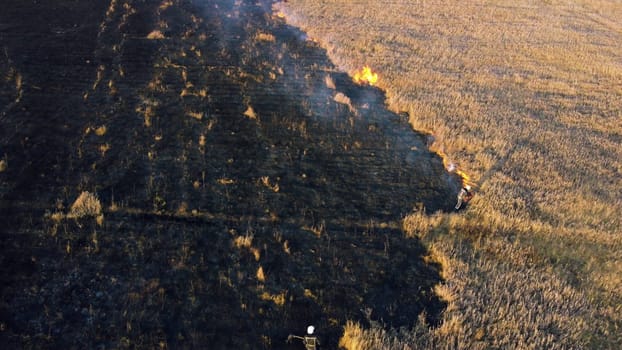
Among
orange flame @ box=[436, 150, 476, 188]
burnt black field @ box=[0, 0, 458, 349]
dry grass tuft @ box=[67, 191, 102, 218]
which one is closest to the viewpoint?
burnt black field @ box=[0, 0, 458, 349]

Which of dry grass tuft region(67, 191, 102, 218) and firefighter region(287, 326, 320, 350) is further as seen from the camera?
dry grass tuft region(67, 191, 102, 218)

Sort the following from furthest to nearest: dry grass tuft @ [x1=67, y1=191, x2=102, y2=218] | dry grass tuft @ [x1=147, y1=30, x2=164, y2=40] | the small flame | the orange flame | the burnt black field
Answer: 1. dry grass tuft @ [x1=147, y1=30, x2=164, y2=40]
2. the small flame
3. the orange flame
4. dry grass tuft @ [x1=67, y1=191, x2=102, y2=218]
5. the burnt black field

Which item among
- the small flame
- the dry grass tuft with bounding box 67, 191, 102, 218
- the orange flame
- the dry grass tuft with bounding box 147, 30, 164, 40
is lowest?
the dry grass tuft with bounding box 67, 191, 102, 218

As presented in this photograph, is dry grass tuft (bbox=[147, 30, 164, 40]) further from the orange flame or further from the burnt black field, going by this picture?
the orange flame

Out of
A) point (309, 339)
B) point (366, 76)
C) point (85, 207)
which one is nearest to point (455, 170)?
point (309, 339)

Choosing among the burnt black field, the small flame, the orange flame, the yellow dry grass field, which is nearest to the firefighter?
the burnt black field

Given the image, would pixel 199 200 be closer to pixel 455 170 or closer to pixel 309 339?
pixel 309 339

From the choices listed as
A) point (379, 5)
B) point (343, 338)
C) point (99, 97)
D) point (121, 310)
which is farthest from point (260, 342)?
point (379, 5)

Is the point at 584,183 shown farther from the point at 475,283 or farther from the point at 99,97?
the point at 99,97
